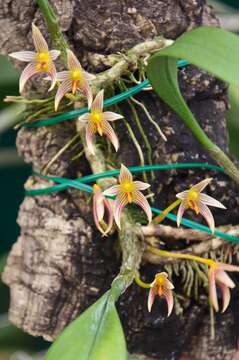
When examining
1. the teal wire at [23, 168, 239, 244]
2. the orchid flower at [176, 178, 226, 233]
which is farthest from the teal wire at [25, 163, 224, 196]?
the orchid flower at [176, 178, 226, 233]

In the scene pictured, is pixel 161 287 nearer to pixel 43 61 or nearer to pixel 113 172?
pixel 113 172

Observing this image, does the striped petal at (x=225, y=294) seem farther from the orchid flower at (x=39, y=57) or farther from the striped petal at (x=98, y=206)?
the orchid flower at (x=39, y=57)

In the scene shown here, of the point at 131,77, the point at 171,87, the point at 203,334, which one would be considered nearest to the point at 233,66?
the point at 171,87

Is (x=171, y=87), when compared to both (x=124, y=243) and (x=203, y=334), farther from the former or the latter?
(x=203, y=334)

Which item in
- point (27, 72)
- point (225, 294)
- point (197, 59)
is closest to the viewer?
point (197, 59)

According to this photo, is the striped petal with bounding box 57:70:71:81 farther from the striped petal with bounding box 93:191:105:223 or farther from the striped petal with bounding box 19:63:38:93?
the striped petal with bounding box 93:191:105:223

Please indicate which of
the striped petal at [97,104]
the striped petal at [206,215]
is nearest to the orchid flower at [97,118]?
the striped petal at [97,104]

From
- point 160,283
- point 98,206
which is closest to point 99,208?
point 98,206
